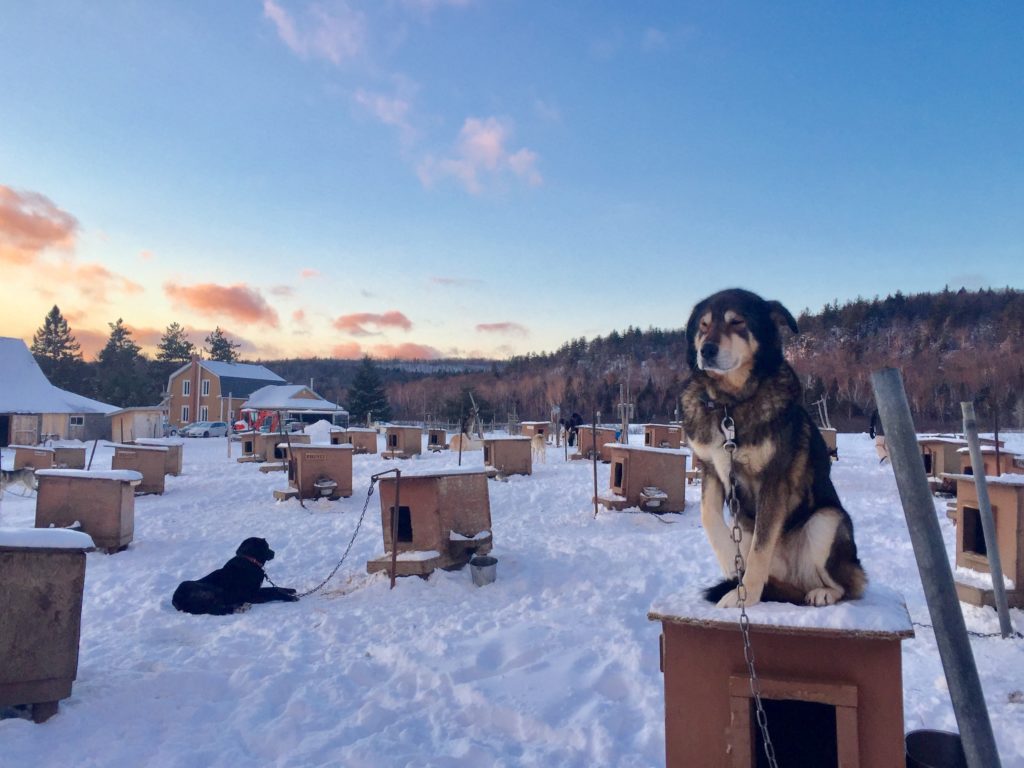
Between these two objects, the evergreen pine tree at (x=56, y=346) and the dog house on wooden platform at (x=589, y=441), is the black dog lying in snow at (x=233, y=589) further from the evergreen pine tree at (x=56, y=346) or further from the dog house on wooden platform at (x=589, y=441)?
the evergreen pine tree at (x=56, y=346)

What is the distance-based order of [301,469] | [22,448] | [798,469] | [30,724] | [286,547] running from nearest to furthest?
[798,469] → [30,724] → [286,547] → [301,469] → [22,448]

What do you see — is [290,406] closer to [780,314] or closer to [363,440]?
[363,440]

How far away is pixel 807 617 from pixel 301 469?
13844 mm

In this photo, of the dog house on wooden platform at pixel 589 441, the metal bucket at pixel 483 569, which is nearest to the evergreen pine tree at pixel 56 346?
the dog house on wooden platform at pixel 589 441

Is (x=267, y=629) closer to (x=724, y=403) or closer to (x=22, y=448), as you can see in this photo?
(x=724, y=403)

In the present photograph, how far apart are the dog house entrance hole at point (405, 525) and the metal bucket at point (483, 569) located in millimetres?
1045

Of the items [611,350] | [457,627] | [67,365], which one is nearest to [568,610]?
[457,627]

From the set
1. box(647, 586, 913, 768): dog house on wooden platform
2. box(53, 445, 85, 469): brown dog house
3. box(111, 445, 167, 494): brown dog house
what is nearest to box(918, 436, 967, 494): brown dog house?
box(647, 586, 913, 768): dog house on wooden platform

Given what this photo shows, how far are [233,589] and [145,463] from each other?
11.2 meters

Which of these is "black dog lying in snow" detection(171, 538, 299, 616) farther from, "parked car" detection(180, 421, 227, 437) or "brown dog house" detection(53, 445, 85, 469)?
"parked car" detection(180, 421, 227, 437)

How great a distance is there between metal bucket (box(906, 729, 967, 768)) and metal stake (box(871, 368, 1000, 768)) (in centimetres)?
105

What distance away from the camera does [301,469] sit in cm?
1456

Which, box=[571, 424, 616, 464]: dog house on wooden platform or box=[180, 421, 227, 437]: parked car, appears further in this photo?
box=[180, 421, 227, 437]: parked car

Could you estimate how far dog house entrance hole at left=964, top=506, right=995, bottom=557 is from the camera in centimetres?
694
